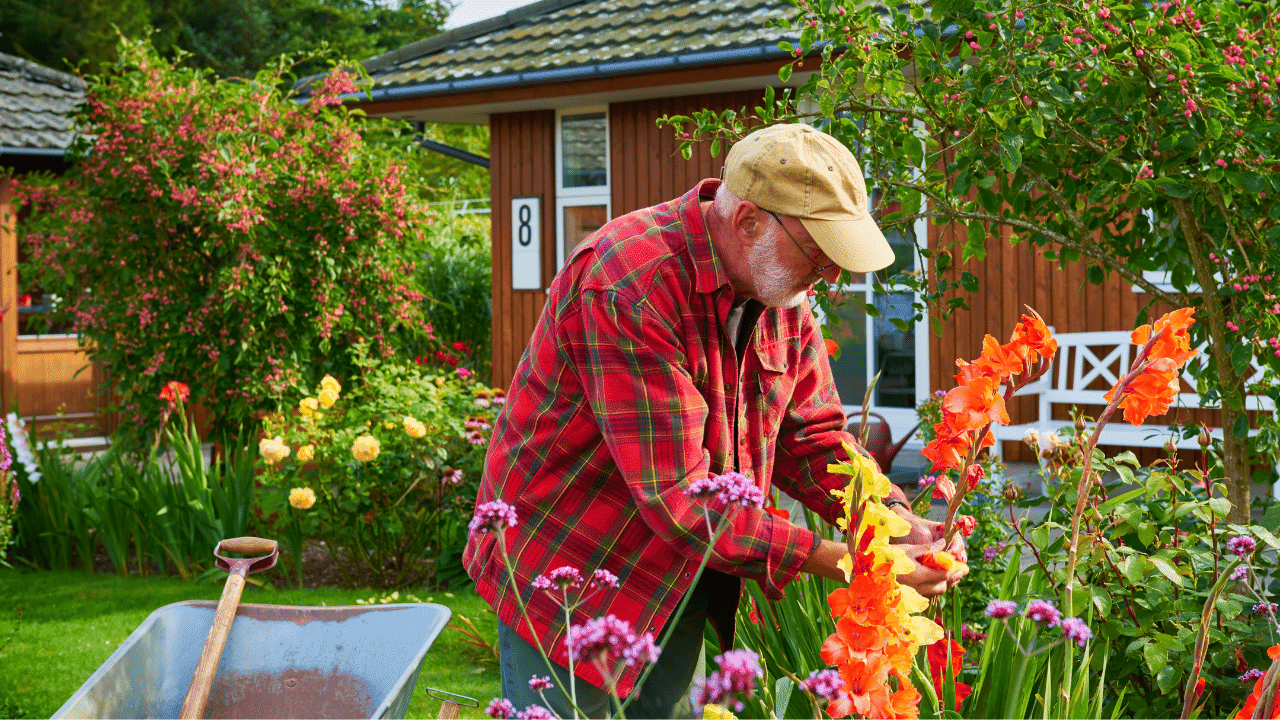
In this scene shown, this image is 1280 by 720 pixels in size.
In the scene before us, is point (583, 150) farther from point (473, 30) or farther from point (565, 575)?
point (565, 575)

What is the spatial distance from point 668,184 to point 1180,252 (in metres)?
5.24

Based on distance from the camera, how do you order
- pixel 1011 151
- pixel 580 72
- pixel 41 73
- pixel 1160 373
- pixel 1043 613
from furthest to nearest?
pixel 41 73, pixel 580 72, pixel 1011 151, pixel 1160 373, pixel 1043 613

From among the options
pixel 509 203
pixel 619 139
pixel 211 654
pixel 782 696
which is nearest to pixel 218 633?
pixel 211 654

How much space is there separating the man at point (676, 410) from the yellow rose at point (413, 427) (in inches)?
101

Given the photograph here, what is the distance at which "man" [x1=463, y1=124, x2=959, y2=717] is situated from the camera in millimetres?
1634

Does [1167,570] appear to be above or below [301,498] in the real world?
above

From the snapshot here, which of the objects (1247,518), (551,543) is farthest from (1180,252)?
(551,543)

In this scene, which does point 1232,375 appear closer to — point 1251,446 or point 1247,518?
point 1251,446

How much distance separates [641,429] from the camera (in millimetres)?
1636

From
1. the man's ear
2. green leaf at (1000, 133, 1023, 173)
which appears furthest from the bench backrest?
the man's ear

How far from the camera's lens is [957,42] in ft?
8.50

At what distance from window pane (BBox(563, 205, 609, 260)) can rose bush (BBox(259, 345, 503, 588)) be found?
342cm

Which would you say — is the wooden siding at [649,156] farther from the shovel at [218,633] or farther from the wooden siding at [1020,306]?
the shovel at [218,633]

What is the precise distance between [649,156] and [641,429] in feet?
21.2
